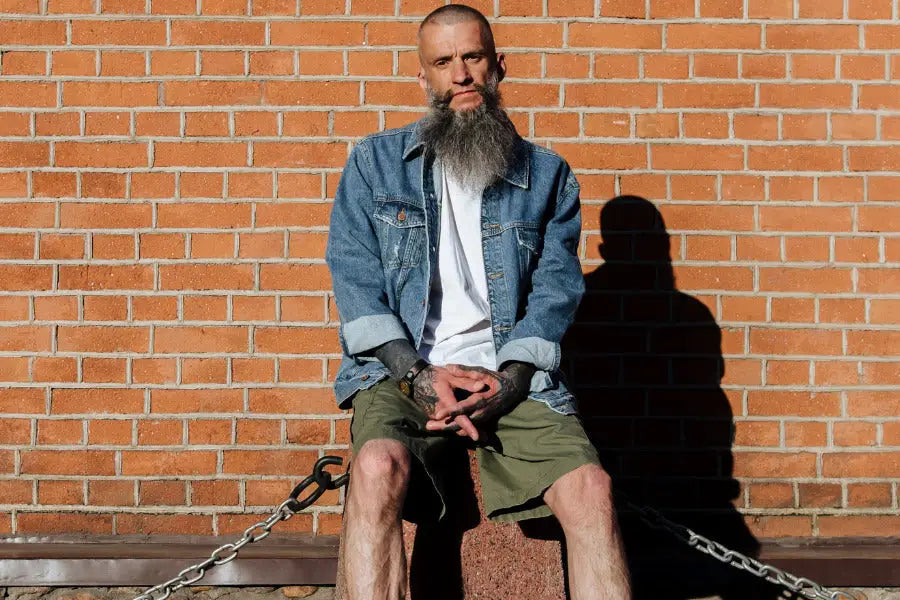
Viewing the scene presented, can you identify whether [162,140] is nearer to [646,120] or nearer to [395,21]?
[395,21]

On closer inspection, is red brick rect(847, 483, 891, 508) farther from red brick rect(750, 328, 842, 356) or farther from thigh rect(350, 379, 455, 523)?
thigh rect(350, 379, 455, 523)

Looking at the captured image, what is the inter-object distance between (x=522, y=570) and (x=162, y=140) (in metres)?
2.27

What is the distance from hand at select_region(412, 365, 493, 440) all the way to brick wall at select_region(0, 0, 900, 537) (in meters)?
1.13

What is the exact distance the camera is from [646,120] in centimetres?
421

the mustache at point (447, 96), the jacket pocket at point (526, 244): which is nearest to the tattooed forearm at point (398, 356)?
the jacket pocket at point (526, 244)

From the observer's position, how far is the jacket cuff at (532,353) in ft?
10.7

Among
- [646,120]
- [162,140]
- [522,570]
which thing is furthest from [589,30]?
[522,570]

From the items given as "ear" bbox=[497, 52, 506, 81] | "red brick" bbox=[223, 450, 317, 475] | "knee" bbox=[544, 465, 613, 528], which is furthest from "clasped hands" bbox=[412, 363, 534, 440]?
"red brick" bbox=[223, 450, 317, 475]

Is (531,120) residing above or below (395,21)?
below

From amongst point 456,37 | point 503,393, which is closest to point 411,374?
point 503,393

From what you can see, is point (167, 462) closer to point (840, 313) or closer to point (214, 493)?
point (214, 493)

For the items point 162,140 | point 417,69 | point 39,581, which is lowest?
point 39,581

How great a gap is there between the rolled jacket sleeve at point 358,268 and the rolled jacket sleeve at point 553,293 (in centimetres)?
40

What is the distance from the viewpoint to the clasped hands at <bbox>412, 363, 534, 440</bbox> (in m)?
3.06
